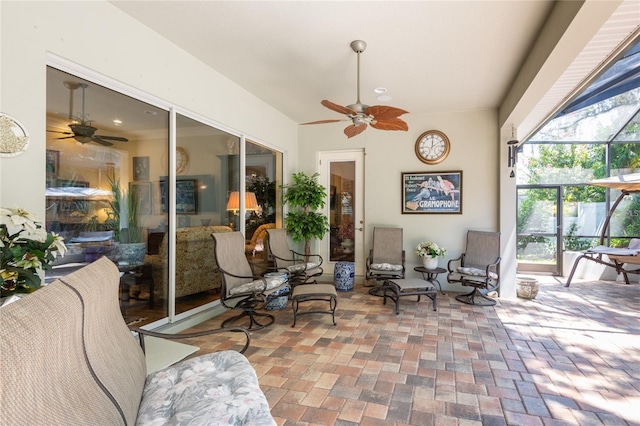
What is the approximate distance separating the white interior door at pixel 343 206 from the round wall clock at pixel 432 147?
41.4 inches

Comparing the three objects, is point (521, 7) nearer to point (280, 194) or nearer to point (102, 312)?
point (102, 312)

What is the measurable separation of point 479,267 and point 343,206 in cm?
251

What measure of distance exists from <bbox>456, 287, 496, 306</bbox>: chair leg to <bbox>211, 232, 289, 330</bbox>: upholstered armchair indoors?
2722 millimetres

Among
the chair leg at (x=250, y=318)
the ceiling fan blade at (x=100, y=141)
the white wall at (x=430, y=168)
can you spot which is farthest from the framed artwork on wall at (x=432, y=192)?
the ceiling fan blade at (x=100, y=141)

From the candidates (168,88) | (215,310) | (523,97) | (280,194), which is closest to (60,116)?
(168,88)

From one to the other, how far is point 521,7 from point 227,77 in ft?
10.5

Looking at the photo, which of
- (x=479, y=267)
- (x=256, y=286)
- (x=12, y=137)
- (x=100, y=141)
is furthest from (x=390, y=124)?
(x=12, y=137)

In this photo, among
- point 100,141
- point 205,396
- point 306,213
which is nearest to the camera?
point 205,396

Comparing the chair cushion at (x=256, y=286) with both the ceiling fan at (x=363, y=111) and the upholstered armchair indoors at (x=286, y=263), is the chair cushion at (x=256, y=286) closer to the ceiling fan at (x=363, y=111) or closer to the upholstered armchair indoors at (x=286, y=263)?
the upholstered armchair indoors at (x=286, y=263)

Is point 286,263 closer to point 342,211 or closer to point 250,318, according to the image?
point 250,318

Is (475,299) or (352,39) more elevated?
(352,39)

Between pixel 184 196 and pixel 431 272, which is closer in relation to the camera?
pixel 184 196

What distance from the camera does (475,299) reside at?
15.8ft

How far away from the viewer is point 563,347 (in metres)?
3.08
